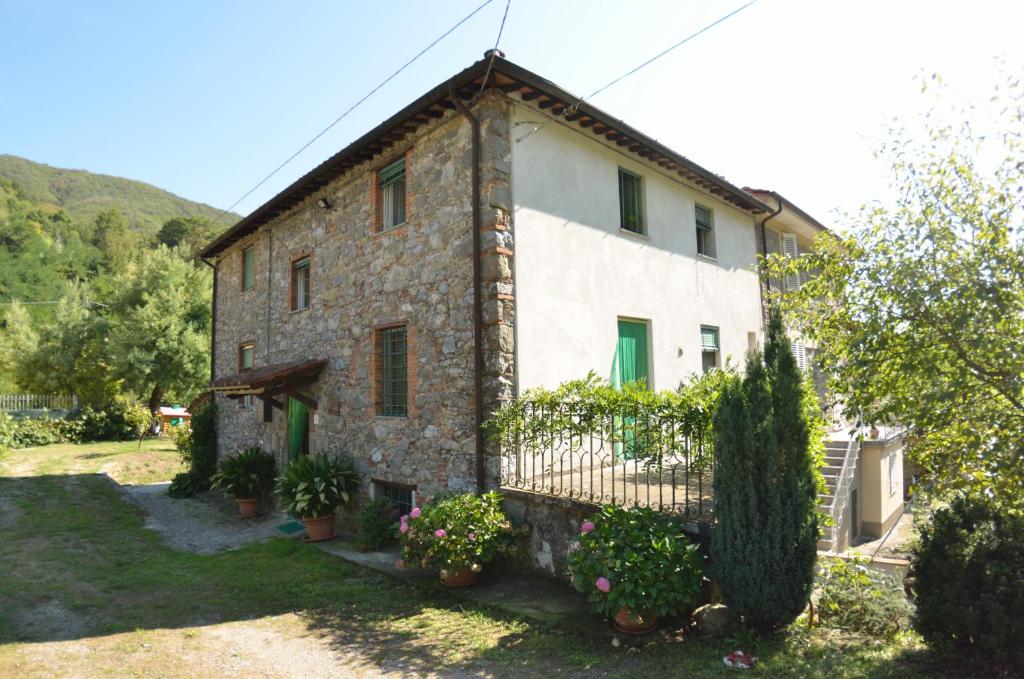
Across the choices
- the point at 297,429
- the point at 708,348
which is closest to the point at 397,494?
the point at 297,429

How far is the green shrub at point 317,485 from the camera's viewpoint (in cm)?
934

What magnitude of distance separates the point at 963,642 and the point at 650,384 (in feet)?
18.5

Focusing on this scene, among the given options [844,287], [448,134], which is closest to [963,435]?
[844,287]

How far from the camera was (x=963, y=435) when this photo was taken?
440cm

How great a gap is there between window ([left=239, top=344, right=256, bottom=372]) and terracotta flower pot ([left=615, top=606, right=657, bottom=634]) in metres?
12.0

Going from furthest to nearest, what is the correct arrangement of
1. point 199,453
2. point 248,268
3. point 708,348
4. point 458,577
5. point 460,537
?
point 199,453 < point 248,268 < point 708,348 < point 458,577 < point 460,537

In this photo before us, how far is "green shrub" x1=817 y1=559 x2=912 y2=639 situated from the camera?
5023 millimetres

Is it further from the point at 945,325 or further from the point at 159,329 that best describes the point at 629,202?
the point at 159,329

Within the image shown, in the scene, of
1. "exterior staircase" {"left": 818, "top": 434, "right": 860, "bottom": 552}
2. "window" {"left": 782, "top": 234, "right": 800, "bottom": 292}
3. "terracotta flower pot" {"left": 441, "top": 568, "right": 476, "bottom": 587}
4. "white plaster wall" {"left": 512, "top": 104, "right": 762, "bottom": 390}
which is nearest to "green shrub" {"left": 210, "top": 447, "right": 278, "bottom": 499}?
"terracotta flower pot" {"left": 441, "top": 568, "right": 476, "bottom": 587}

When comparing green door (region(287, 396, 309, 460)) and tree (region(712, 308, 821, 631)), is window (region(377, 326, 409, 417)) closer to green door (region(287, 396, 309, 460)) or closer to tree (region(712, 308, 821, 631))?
green door (region(287, 396, 309, 460))

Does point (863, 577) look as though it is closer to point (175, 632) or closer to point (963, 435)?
point (963, 435)

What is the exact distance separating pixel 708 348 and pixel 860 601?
21.6 ft

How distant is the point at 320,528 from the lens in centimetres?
954

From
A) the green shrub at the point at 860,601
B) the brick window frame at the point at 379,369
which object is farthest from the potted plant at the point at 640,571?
the brick window frame at the point at 379,369
